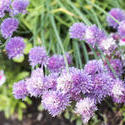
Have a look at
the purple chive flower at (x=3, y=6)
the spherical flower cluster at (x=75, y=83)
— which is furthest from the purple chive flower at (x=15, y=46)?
the purple chive flower at (x=3, y=6)

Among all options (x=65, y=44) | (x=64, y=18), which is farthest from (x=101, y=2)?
(x=65, y=44)

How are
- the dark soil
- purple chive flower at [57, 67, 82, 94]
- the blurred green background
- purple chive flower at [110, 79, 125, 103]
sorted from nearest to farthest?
1. purple chive flower at [57, 67, 82, 94]
2. purple chive flower at [110, 79, 125, 103]
3. the blurred green background
4. the dark soil

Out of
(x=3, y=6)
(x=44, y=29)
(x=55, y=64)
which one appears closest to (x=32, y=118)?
(x=44, y=29)

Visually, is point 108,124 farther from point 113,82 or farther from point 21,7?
point 21,7

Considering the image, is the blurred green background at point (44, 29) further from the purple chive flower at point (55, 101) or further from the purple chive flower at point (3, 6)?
the purple chive flower at point (55, 101)

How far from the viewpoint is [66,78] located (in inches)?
32.7

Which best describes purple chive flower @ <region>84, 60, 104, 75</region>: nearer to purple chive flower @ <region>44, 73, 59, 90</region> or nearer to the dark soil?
purple chive flower @ <region>44, 73, 59, 90</region>

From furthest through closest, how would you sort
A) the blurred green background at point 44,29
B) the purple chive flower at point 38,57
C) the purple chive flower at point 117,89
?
the blurred green background at point 44,29
the purple chive flower at point 38,57
the purple chive flower at point 117,89

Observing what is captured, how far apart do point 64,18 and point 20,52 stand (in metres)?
0.72

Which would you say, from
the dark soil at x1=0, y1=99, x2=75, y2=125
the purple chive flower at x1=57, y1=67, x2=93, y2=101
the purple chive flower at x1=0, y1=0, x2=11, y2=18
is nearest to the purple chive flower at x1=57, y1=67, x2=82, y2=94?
the purple chive flower at x1=57, y1=67, x2=93, y2=101

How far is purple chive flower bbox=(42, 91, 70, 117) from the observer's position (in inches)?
33.5

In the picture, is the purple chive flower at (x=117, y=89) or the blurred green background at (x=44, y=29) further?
the blurred green background at (x=44, y=29)

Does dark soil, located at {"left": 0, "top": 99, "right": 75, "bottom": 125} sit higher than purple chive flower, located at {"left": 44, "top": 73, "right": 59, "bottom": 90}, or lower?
lower

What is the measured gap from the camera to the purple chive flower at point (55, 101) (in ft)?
2.79
